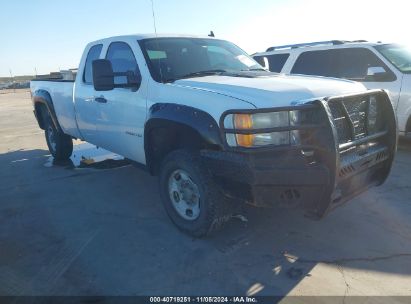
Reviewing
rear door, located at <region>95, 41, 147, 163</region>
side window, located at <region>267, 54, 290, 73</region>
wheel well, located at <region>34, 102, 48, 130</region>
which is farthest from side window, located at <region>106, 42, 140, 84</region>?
side window, located at <region>267, 54, 290, 73</region>

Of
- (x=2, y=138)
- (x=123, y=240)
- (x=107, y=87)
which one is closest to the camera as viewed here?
(x=123, y=240)

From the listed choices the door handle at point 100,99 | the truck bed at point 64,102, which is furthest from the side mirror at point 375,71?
the truck bed at point 64,102

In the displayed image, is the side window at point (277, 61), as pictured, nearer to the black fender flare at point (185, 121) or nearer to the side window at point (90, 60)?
the side window at point (90, 60)

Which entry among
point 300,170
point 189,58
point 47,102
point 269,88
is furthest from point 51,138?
point 300,170

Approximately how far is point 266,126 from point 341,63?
476cm

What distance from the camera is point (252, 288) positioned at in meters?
2.88

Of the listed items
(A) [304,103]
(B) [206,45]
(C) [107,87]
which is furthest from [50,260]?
(B) [206,45]

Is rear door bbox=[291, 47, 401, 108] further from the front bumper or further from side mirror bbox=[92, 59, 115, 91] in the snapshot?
side mirror bbox=[92, 59, 115, 91]

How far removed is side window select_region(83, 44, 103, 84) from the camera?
5178 millimetres

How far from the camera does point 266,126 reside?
9.77 feet

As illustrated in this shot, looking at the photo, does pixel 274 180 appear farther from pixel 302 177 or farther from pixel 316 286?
pixel 316 286

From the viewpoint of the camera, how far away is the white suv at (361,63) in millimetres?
6379

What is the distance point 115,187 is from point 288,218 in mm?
2517

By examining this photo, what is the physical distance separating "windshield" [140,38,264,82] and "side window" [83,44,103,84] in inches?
45.3
